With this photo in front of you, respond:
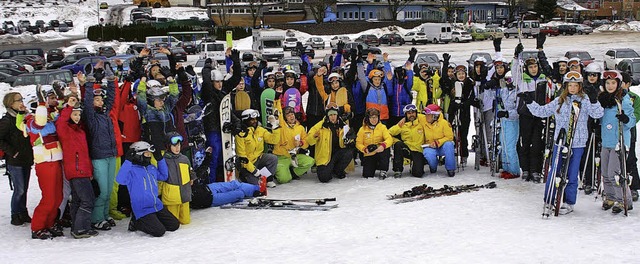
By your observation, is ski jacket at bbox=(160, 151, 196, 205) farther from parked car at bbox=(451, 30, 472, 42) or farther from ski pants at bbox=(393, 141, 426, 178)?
parked car at bbox=(451, 30, 472, 42)

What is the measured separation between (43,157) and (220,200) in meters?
2.15

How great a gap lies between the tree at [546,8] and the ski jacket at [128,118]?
69773 mm

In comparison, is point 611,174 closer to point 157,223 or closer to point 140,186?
point 157,223

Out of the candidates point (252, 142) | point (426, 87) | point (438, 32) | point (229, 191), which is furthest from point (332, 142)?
point (438, 32)

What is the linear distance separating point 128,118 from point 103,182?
35.9 inches

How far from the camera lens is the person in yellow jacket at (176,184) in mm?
7219

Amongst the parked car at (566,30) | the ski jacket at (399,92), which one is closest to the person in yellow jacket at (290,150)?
the ski jacket at (399,92)

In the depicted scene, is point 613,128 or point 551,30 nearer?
point 613,128

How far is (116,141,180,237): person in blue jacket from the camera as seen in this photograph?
6.87 metres

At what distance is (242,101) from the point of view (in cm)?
954

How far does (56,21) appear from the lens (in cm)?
7050

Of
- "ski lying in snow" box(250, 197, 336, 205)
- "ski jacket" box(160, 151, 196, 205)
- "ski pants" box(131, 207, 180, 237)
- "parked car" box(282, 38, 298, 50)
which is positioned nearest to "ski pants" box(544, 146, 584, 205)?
"ski lying in snow" box(250, 197, 336, 205)

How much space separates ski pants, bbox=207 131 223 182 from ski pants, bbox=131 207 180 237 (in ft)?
5.68

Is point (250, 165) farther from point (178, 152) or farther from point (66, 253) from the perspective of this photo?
point (66, 253)
